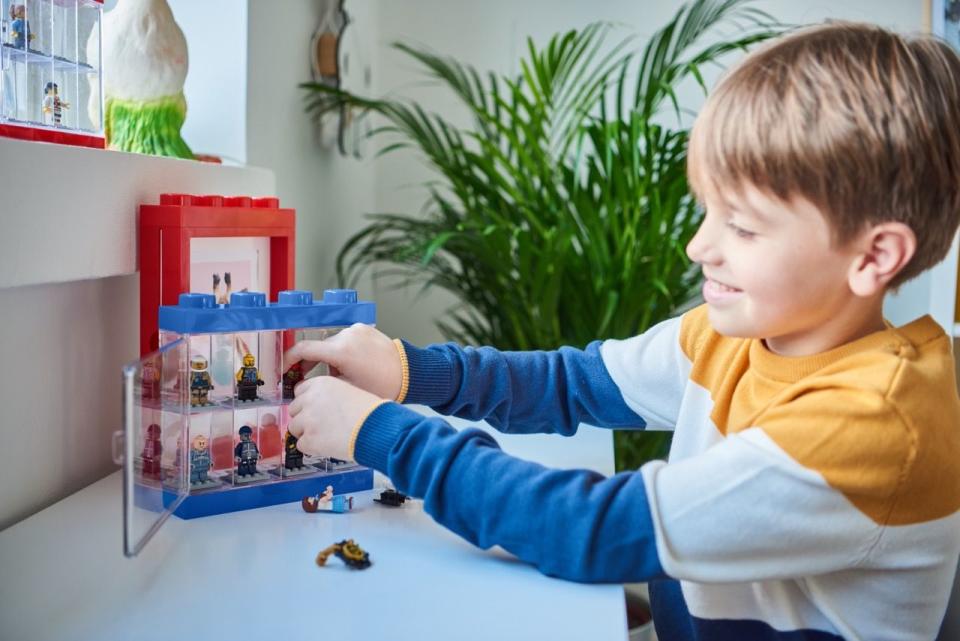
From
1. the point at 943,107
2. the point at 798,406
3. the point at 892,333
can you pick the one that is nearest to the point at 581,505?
the point at 798,406

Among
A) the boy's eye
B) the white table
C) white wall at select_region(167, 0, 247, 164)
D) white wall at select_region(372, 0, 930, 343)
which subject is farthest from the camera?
white wall at select_region(372, 0, 930, 343)

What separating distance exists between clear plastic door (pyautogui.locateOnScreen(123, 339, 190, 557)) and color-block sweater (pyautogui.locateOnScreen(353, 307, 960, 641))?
0.16m

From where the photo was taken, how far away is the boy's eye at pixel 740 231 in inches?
28.3

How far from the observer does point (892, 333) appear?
0.73 m

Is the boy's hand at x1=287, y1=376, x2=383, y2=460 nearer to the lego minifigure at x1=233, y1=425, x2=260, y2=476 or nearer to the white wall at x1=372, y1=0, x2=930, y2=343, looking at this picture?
the lego minifigure at x1=233, y1=425, x2=260, y2=476

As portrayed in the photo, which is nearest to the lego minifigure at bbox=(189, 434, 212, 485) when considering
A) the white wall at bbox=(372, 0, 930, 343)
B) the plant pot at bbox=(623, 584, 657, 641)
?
the plant pot at bbox=(623, 584, 657, 641)

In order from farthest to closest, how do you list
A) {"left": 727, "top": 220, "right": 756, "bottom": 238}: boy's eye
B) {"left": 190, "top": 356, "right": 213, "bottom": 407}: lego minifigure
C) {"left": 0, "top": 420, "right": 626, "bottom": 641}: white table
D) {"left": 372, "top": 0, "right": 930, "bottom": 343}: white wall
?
{"left": 372, "top": 0, "right": 930, "bottom": 343}: white wall
{"left": 190, "top": 356, "right": 213, "bottom": 407}: lego minifigure
{"left": 727, "top": 220, "right": 756, "bottom": 238}: boy's eye
{"left": 0, "top": 420, "right": 626, "bottom": 641}: white table

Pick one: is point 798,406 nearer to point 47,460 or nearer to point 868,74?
point 868,74

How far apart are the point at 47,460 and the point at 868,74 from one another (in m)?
0.77

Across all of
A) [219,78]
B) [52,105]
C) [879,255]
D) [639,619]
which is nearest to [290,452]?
[52,105]

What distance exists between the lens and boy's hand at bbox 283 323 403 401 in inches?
35.1

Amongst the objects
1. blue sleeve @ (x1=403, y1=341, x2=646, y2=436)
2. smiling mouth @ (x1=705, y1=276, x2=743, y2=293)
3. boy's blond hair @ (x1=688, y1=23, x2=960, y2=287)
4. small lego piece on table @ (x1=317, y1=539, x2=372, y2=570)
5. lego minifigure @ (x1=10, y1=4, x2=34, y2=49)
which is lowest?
small lego piece on table @ (x1=317, y1=539, x2=372, y2=570)

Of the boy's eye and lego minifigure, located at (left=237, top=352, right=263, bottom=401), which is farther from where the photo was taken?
lego minifigure, located at (left=237, top=352, right=263, bottom=401)

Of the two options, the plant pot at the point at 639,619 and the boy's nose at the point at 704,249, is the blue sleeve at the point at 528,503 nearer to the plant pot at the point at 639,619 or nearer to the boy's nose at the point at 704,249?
the boy's nose at the point at 704,249
